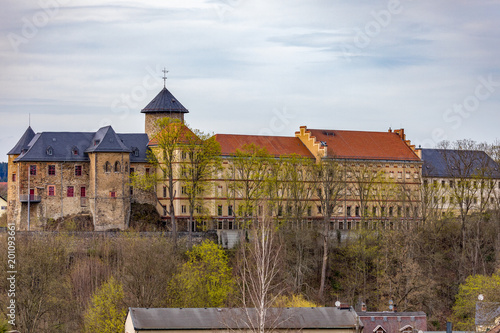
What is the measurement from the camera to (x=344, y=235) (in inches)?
3167

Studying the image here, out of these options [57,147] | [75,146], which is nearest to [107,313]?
[57,147]

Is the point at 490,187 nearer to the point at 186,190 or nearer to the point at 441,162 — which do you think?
the point at 441,162

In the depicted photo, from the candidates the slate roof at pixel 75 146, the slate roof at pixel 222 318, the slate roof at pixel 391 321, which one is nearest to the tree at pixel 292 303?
the slate roof at pixel 222 318

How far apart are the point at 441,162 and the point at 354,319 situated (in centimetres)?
5039

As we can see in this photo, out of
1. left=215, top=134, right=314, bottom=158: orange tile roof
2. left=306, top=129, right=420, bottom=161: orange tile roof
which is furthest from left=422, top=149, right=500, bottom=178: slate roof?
left=215, top=134, right=314, bottom=158: orange tile roof

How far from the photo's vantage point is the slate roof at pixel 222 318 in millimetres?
49688

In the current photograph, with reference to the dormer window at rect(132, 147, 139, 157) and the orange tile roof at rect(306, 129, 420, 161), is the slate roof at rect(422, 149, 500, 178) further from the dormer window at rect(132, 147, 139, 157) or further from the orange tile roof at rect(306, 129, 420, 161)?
the dormer window at rect(132, 147, 139, 157)

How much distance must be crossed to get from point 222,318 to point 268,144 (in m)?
39.8

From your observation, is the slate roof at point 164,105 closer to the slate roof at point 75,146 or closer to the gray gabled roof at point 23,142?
Result: the slate roof at point 75,146

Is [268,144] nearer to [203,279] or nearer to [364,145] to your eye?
[364,145]

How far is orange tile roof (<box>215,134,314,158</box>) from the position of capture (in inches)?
3381

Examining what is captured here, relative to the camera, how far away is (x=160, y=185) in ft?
272

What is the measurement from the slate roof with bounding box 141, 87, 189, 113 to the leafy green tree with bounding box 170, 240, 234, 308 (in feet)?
57.8

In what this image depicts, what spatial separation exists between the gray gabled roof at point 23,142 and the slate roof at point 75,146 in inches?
15.5
